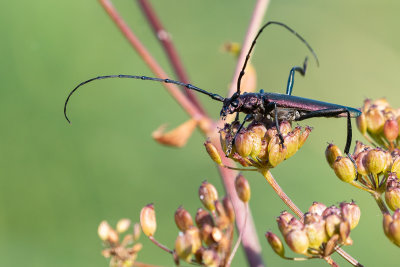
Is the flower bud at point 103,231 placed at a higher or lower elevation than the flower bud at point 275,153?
lower

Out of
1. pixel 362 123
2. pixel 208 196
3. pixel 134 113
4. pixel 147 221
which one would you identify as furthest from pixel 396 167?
pixel 134 113

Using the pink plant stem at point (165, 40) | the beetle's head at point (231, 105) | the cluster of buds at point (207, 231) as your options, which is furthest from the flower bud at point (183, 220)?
the pink plant stem at point (165, 40)

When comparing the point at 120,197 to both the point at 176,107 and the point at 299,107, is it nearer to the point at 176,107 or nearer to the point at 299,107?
the point at 176,107

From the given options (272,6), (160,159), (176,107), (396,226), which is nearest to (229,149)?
(396,226)

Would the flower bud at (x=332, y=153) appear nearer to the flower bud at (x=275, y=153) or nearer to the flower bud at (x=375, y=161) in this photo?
→ the flower bud at (x=375, y=161)

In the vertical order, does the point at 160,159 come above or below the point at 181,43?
below

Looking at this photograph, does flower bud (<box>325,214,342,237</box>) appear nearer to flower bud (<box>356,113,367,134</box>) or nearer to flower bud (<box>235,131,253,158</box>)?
flower bud (<box>235,131,253,158</box>)
